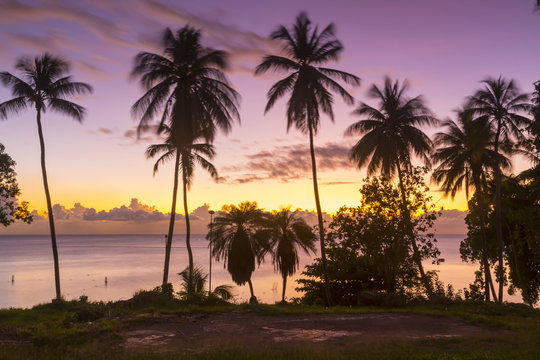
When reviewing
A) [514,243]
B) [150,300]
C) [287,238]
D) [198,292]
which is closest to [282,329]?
[198,292]

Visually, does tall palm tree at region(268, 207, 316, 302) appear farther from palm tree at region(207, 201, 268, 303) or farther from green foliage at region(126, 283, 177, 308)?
green foliage at region(126, 283, 177, 308)

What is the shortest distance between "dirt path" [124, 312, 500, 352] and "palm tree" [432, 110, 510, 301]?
18.7 meters

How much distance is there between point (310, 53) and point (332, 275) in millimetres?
15734

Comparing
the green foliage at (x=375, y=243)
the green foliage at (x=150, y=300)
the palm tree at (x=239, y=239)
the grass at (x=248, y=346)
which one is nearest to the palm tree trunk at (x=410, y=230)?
the green foliage at (x=375, y=243)

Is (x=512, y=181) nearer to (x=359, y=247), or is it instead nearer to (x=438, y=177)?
(x=438, y=177)

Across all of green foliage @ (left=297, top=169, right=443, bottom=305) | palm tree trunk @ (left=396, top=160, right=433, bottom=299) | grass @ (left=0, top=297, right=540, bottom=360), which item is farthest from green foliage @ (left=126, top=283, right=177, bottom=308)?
palm tree trunk @ (left=396, top=160, right=433, bottom=299)

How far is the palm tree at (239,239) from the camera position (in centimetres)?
3581

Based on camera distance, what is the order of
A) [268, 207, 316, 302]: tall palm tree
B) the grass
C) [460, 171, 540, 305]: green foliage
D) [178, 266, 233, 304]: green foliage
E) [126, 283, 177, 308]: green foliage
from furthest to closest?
[268, 207, 316, 302]: tall palm tree < [460, 171, 540, 305]: green foliage < [178, 266, 233, 304]: green foliage < [126, 283, 177, 308]: green foliage < the grass

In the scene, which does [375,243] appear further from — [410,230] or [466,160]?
[466,160]

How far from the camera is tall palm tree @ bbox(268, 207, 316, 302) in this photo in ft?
126

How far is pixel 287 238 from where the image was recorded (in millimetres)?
38812

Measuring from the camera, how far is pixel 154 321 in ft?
50.2

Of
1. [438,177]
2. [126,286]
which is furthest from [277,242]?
[126,286]

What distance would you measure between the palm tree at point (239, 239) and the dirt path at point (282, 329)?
18462mm
